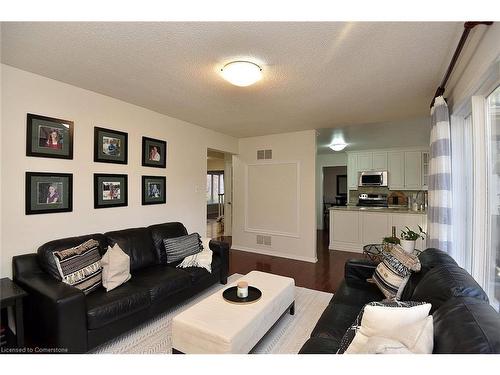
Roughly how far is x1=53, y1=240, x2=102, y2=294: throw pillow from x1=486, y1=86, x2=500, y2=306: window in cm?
317

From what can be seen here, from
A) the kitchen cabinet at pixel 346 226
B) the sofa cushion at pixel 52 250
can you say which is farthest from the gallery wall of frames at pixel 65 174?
the kitchen cabinet at pixel 346 226

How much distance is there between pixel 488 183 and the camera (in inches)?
70.7

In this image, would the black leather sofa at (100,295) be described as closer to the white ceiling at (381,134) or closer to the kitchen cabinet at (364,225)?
the kitchen cabinet at (364,225)

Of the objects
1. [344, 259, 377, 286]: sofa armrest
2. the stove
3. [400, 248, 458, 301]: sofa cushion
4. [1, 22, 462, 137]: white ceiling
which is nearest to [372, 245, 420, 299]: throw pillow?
[400, 248, 458, 301]: sofa cushion

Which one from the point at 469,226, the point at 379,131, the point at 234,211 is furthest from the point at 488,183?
the point at 234,211

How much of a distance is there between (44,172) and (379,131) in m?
5.15

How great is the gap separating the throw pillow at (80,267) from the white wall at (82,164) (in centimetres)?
45

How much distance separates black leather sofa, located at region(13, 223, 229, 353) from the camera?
69.8 inches

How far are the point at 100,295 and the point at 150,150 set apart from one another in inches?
79.0

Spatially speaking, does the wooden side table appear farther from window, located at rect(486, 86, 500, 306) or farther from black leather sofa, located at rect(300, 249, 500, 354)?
window, located at rect(486, 86, 500, 306)

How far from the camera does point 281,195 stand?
490cm

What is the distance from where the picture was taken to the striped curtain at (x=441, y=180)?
219 centimetres

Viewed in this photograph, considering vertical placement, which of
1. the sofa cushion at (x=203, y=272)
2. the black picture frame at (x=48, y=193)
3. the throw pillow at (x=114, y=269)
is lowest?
the sofa cushion at (x=203, y=272)
